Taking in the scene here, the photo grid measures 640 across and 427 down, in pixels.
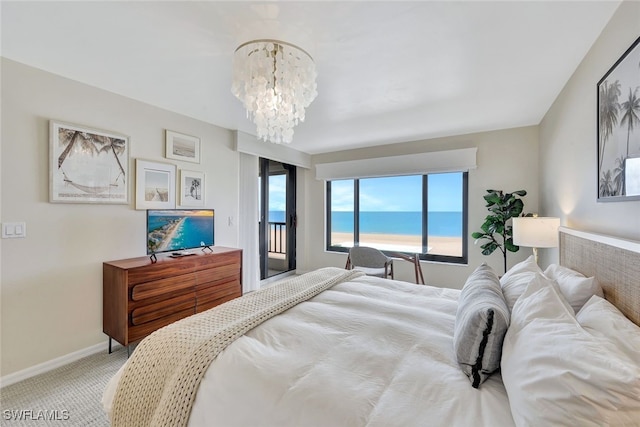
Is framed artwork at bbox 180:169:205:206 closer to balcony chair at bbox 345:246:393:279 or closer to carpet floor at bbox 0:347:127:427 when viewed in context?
carpet floor at bbox 0:347:127:427

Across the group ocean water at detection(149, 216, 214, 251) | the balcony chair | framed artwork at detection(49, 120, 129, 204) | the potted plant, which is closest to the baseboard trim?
ocean water at detection(149, 216, 214, 251)

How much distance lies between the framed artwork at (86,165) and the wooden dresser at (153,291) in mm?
649

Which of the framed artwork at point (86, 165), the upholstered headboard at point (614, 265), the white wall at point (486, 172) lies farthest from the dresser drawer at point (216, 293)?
Result: the upholstered headboard at point (614, 265)

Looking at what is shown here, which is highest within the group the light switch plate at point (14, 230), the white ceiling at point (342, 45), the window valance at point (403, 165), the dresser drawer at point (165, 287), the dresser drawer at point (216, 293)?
the white ceiling at point (342, 45)

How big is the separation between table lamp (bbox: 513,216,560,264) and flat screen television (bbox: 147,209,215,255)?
125 inches

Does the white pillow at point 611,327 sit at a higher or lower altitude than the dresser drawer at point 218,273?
higher

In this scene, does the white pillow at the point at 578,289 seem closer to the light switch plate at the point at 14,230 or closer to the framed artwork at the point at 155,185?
the framed artwork at the point at 155,185

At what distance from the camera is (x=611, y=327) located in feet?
3.19

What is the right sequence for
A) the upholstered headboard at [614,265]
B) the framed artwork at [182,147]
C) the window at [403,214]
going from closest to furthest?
the upholstered headboard at [614,265]
the framed artwork at [182,147]
the window at [403,214]

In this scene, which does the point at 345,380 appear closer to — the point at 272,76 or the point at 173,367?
the point at 173,367

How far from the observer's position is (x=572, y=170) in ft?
7.21

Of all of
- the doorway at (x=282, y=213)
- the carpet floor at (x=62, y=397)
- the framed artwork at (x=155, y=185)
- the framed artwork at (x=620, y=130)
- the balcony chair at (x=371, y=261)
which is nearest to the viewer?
the framed artwork at (x=620, y=130)

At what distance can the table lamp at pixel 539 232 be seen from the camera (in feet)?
7.51

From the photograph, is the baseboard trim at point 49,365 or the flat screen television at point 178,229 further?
the flat screen television at point 178,229
